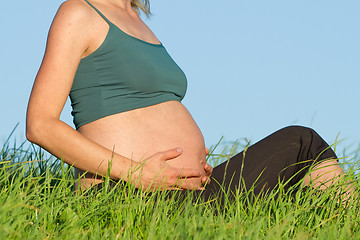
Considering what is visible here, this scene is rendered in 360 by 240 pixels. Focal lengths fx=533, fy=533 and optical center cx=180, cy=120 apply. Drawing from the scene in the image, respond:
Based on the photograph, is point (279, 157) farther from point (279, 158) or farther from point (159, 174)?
point (159, 174)

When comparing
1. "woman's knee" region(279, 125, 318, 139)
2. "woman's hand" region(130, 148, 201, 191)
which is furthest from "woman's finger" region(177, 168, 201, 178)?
"woman's knee" region(279, 125, 318, 139)

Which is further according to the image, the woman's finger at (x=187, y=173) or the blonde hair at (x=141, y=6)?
the blonde hair at (x=141, y=6)

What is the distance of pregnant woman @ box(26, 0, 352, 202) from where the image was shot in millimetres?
2391

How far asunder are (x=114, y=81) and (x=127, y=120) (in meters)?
0.20

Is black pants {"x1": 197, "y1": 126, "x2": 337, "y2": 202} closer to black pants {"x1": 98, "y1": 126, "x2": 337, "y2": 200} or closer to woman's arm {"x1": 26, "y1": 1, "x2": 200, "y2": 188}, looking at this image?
black pants {"x1": 98, "y1": 126, "x2": 337, "y2": 200}

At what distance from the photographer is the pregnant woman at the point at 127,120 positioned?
239 centimetres

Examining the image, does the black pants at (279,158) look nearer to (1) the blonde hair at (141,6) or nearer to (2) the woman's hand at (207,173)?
(2) the woman's hand at (207,173)

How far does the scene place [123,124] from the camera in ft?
8.39

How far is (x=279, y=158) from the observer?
2.92 meters

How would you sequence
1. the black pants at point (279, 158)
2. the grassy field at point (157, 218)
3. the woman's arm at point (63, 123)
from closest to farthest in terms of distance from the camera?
the grassy field at point (157, 218) < the woman's arm at point (63, 123) < the black pants at point (279, 158)

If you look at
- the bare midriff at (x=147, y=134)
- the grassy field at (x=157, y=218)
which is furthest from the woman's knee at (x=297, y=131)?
the bare midriff at (x=147, y=134)

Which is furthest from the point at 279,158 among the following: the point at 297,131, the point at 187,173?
the point at 187,173

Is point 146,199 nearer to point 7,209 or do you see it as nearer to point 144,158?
point 144,158

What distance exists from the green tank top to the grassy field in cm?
41
